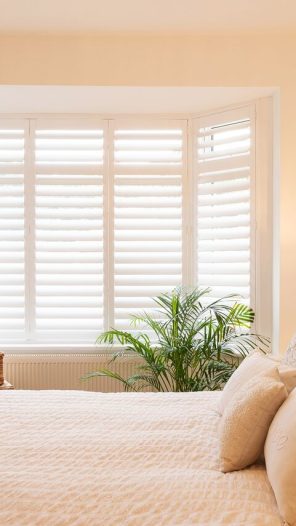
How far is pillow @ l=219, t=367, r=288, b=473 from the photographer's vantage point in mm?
1588

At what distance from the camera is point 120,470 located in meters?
1.60

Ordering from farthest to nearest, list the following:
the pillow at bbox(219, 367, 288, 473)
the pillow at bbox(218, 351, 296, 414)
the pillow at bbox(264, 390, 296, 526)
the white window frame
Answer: the white window frame → the pillow at bbox(218, 351, 296, 414) → the pillow at bbox(219, 367, 288, 473) → the pillow at bbox(264, 390, 296, 526)

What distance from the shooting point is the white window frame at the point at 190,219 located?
3.61 metres

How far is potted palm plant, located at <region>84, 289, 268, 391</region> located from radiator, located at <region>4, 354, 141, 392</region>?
0.15 metres

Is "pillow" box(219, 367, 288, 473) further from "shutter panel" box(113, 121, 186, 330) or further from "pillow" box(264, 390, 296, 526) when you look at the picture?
"shutter panel" box(113, 121, 186, 330)

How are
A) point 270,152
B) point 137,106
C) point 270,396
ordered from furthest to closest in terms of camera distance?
point 137,106 < point 270,152 < point 270,396

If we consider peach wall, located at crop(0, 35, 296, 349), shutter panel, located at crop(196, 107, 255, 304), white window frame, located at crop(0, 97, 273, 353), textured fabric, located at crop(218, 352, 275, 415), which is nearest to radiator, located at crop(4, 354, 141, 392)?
white window frame, located at crop(0, 97, 273, 353)

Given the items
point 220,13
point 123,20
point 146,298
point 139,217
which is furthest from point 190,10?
point 146,298

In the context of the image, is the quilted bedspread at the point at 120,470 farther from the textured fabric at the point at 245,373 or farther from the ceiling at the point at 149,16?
the ceiling at the point at 149,16

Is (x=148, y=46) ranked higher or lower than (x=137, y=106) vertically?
higher

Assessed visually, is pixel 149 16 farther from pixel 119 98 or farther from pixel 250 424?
pixel 250 424

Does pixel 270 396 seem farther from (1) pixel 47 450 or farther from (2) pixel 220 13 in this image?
(2) pixel 220 13

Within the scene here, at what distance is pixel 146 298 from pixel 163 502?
2.62 metres

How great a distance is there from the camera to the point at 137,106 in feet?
12.6
